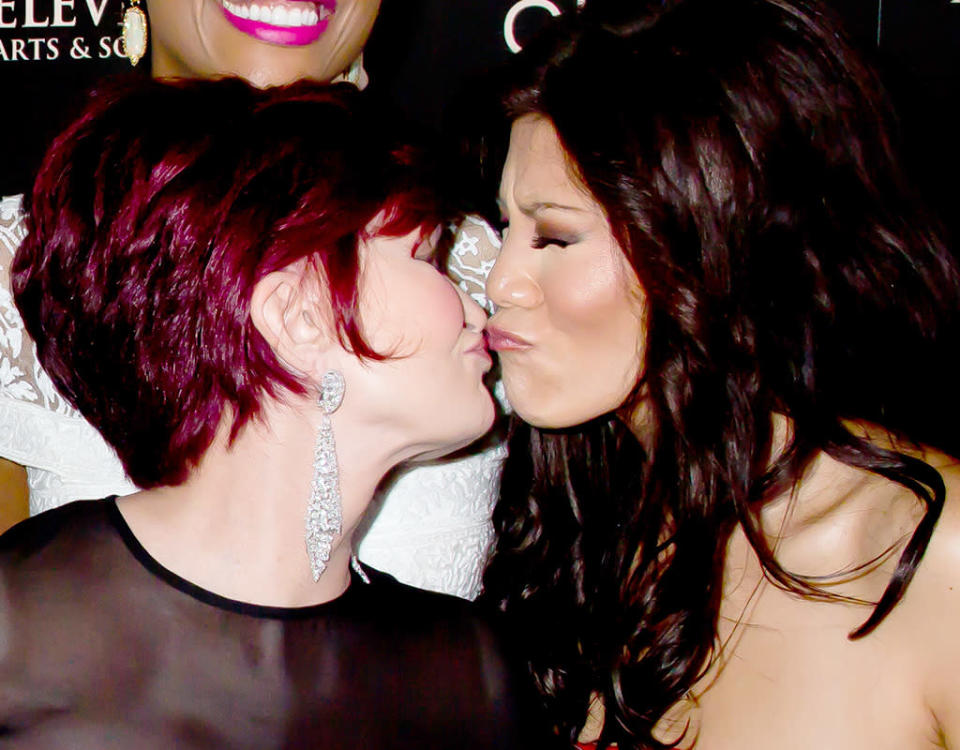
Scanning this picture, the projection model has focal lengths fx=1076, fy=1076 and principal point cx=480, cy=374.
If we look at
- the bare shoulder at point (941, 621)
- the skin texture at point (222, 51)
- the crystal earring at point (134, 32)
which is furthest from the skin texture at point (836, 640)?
the crystal earring at point (134, 32)

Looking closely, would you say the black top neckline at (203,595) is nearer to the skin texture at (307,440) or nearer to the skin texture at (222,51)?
the skin texture at (307,440)

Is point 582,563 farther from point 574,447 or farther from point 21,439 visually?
point 21,439

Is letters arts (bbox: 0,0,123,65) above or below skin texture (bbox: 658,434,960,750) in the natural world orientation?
above

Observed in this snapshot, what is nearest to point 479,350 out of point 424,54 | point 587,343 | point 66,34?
point 587,343

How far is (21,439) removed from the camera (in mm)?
1469

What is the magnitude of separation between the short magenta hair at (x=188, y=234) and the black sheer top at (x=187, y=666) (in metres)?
0.12

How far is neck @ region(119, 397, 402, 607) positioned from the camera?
110 centimetres

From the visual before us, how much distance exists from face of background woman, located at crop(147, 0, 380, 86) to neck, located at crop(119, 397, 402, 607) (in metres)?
0.59

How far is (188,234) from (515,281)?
16.7 inches

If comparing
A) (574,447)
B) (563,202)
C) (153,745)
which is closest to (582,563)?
(574,447)

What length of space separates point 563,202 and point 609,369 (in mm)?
207

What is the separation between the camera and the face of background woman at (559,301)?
1.26 metres

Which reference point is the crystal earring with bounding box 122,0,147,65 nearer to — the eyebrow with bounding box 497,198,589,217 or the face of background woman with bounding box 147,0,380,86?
the face of background woman with bounding box 147,0,380,86

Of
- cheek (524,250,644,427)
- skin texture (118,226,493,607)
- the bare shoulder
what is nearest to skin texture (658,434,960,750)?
the bare shoulder
